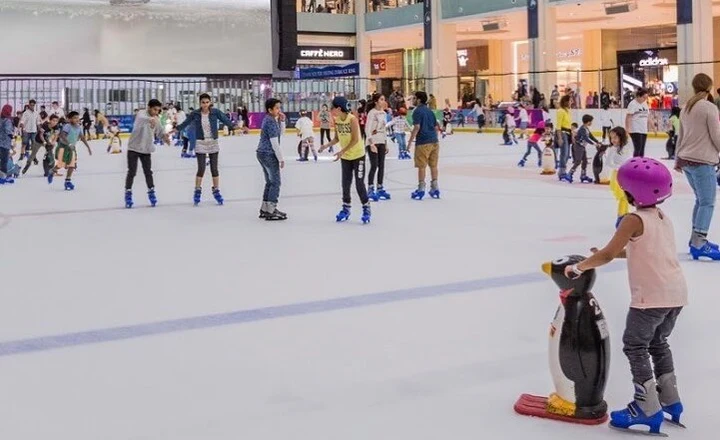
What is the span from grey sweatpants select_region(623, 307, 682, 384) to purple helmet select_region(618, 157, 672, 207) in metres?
0.46

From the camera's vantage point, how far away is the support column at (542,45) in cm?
4281

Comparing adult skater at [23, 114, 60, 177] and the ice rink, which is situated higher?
adult skater at [23, 114, 60, 177]

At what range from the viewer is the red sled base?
4.37 meters

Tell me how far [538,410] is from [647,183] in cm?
117

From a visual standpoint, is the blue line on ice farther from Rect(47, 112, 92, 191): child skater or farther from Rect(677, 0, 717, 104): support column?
Rect(677, 0, 717, 104): support column

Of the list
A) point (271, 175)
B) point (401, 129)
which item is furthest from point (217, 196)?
point (401, 129)

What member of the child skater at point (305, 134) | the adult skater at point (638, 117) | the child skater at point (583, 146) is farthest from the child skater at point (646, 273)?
the child skater at point (305, 134)

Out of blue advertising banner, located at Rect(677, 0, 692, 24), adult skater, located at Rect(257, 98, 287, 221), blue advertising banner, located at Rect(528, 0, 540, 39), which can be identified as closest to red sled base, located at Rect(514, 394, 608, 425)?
adult skater, located at Rect(257, 98, 287, 221)

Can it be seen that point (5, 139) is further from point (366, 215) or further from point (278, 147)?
point (366, 215)

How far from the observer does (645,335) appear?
417 cm

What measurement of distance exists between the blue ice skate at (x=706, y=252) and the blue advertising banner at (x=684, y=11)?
97.0ft

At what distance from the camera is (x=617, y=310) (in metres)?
6.86

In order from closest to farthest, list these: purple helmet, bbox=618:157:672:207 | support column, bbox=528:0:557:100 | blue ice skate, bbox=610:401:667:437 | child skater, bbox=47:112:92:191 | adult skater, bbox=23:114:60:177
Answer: purple helmet, bbox=618:157:672:207
blue ice skate, bbox=610:401:667:437
child skater, bbox=47:112:92:191
adult skater, bbox=23:114:60:177
support column, bbox=528:0:557:100

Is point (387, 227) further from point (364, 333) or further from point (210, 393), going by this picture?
point (210, 393)
